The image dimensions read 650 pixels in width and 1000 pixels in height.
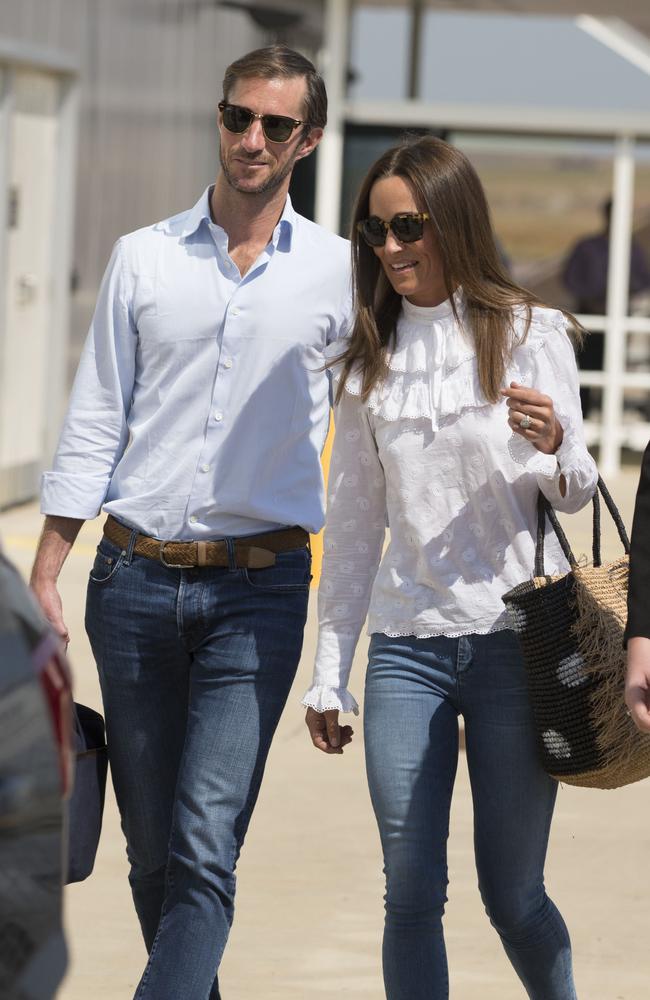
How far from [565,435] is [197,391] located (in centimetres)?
70

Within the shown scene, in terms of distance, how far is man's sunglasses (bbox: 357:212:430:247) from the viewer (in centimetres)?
332

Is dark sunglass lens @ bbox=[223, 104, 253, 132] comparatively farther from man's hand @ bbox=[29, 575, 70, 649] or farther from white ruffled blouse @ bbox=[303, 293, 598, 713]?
man's hand @ bbox=[29, 575, 70, 649]

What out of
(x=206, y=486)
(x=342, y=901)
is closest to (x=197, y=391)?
(x=206, y=486)

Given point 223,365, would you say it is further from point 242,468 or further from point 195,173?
point 195,173

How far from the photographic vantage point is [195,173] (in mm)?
13914

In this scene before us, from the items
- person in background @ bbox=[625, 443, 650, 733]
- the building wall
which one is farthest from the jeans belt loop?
the building wall

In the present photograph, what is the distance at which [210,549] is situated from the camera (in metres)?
3.36

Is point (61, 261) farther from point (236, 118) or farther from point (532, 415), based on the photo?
point (532, 415)

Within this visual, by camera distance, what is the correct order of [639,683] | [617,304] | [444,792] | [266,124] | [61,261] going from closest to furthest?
[639,683]
[444,792]
[266,124]
[61,261]
[617,304]

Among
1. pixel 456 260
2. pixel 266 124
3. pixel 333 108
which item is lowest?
pixel 456 260

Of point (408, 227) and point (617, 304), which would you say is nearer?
point (408, 227)

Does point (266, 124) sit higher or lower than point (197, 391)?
higher

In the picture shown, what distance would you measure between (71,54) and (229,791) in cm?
866

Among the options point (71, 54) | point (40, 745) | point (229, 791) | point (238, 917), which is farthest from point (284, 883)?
point (71, 54)
